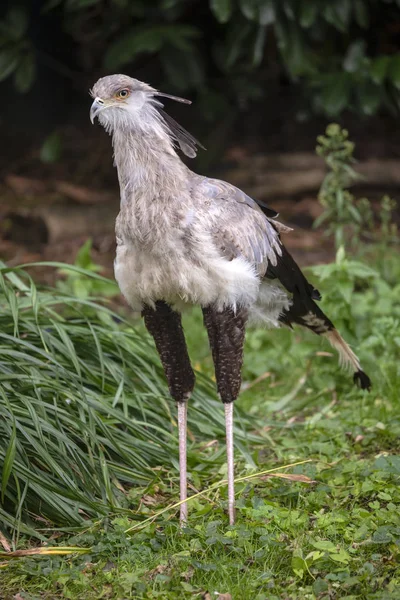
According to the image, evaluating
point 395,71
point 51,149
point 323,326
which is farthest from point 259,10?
point 323,326

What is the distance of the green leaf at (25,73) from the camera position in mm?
7000

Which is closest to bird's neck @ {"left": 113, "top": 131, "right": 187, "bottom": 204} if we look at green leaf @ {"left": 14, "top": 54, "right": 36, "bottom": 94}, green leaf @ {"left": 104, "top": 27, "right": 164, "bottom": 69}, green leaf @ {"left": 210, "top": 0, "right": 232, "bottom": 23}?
green leaf @ {"left": 210, "top": 0, "right": 232, "bottom": 23}

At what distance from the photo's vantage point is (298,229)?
7.55m

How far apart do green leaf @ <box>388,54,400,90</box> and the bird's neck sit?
361 centimetres

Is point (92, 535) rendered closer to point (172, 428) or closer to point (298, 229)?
point (172, 428)

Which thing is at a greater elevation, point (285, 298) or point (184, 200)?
point (184, 200)

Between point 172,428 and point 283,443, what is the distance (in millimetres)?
564

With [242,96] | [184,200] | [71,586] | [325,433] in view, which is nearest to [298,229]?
[242,96]

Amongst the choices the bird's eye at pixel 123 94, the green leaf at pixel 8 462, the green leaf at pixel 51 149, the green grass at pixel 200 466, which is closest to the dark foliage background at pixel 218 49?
the green leaf at pixel 51 149

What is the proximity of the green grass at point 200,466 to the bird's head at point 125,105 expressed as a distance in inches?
42.3

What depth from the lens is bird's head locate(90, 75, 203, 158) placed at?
3236 mm

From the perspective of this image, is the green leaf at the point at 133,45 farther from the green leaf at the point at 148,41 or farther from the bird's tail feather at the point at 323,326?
the bird's tail feather at the point at 323,326

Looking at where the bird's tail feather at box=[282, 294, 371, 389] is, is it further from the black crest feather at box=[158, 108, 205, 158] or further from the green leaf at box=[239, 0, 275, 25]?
the green leaf at box=[239, 0, 275, 25]

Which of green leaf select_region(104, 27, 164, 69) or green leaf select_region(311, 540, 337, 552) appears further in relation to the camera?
green leaf select_region(104, 27, 164, 69)
